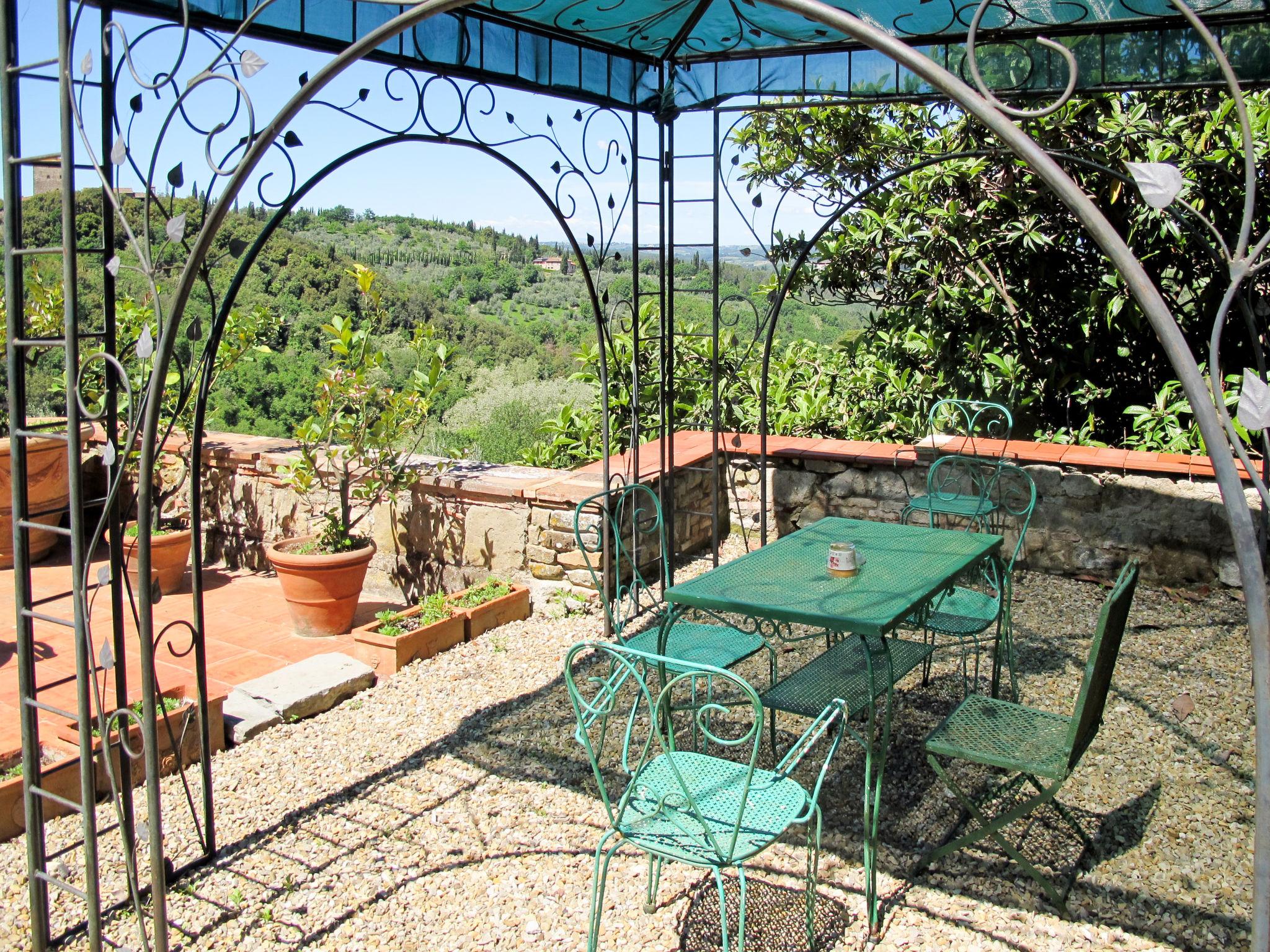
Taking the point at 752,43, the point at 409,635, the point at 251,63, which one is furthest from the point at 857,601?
the point at 752,43

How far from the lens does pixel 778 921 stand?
2.62 metres

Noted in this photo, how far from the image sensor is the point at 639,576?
489cm

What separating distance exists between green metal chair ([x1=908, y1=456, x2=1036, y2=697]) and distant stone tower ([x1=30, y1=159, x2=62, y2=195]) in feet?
8.88

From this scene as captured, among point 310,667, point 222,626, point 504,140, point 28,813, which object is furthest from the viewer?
point 222,626

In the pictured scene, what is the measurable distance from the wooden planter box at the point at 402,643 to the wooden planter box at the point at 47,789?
1.28 metres

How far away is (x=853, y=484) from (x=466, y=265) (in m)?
13.6

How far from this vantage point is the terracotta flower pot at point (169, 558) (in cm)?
540

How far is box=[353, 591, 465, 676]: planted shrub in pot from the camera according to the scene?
14.2ft

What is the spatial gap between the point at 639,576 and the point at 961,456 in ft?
5.46

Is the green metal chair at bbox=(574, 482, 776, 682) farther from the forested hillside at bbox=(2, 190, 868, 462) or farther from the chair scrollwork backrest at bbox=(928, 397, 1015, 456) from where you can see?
the chair scrollwork backrest at bbox=(928, 397, 1015, 456)

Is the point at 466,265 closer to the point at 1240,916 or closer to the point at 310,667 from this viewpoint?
the point at 310,667

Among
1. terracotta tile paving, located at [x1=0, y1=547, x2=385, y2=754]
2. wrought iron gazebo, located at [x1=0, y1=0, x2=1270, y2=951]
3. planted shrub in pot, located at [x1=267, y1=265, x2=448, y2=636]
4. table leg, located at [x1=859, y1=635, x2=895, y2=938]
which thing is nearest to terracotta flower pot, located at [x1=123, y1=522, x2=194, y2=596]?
terracotta tile paving, located at [x1=0, y1=547, x2=385, y2=754]

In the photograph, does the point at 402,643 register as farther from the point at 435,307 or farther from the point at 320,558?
the point at 435,307

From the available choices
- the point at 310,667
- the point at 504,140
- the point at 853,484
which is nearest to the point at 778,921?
the point at 310,667
